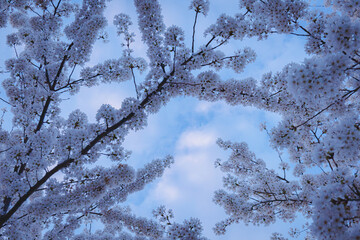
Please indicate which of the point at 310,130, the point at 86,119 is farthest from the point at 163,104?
the point at 310,130

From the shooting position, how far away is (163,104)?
262 inches

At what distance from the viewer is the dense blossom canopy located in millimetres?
4258

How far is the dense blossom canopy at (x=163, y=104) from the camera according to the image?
168 inches

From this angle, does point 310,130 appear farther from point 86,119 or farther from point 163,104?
point 86,119

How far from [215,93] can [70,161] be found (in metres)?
5.03

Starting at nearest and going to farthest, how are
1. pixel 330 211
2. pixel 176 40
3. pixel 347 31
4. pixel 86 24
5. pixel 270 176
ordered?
pixel 330 211 → pixel 347 31 → pixel 176 40 → pixel 86 24 → pixel 270 176

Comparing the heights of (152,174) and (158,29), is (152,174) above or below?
below

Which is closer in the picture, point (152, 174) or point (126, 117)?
point (126, 117)

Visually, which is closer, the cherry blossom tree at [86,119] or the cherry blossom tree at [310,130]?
the cherry blossom tree at [310,130]

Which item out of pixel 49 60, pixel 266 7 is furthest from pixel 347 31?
pixel 49 60

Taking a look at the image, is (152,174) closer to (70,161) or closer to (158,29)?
(70,161)

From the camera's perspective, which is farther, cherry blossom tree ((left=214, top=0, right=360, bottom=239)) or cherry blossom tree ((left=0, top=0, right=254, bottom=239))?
cherry blossom tree ((left=0, top=0, right=254, bottom=239))

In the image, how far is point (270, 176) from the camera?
934 cm

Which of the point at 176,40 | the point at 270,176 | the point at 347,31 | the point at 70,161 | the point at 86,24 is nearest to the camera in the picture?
the point at 347,31
